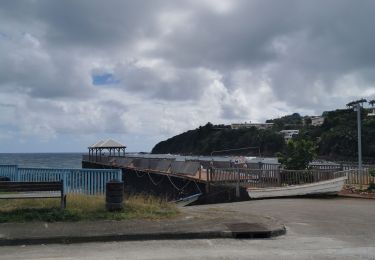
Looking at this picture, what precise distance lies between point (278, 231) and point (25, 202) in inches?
269

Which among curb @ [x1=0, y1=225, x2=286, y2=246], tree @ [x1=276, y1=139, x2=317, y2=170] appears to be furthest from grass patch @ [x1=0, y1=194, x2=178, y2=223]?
tree @ [x1=276, y1=139, x2=317, y2=170]

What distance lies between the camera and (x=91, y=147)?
207 feet

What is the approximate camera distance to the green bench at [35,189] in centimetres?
1260

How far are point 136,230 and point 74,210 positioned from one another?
2399 mm

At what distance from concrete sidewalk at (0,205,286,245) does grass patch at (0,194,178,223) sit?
1.44 feet

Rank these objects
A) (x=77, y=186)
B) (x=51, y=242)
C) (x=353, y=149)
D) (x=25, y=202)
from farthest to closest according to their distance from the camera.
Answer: (x=353, y=149) < (x=77, y=186) < (x=25, y=202) < (x=51, y=242)

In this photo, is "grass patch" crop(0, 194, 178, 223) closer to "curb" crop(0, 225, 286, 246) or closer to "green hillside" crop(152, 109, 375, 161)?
"curb" crop(0, 225, 286, 246)

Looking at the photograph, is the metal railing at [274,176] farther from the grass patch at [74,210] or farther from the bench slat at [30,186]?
the bench slat at [30,186]

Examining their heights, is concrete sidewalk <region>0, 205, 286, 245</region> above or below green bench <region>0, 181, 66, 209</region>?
below

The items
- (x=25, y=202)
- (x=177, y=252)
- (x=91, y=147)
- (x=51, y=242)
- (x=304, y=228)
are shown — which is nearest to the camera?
(x=177, y=252)

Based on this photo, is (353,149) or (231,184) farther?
(353,149)

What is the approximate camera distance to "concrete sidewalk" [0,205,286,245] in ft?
34.8

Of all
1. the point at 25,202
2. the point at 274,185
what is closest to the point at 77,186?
the point at 25,202

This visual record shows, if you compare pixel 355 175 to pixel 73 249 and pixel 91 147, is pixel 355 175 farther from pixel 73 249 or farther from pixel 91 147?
pixel 91 147
